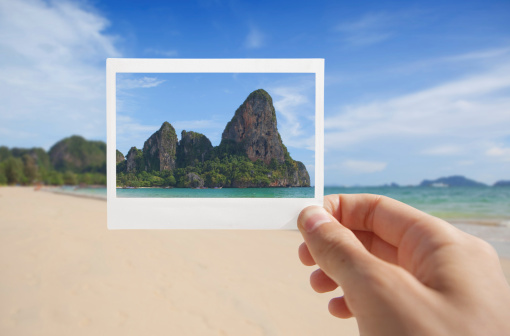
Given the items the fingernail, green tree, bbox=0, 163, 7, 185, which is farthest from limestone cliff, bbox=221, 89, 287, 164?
green tree, bbox=0, 163, 7, 185

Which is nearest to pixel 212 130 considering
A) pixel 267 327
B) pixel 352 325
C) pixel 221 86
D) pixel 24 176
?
pixel 221 86

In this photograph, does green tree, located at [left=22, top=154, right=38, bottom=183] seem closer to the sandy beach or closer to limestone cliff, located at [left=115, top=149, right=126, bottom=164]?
the sandy beach

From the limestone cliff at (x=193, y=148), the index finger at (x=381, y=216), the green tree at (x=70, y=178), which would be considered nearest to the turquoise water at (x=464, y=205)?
the index finger at (x=381, y=216)

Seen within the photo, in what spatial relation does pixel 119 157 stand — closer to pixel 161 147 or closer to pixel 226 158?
pixel 161 147

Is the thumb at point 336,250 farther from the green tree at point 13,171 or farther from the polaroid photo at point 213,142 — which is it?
the green tree at point 13,171

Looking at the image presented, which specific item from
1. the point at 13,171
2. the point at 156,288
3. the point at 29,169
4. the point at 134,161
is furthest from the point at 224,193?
the point at 29,169

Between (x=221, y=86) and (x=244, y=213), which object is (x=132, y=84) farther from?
(x=244, y=213)
